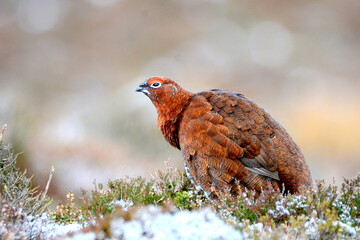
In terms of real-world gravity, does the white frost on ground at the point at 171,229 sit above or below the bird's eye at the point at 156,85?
below

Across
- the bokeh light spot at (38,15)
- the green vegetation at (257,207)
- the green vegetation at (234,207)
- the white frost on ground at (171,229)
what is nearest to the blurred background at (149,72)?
the bokeh light spot at (38,15)

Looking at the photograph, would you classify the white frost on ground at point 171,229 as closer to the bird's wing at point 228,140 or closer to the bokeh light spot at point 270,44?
the bird's wing at point 228,140

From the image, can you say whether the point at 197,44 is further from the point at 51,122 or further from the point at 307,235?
the point at 307,235

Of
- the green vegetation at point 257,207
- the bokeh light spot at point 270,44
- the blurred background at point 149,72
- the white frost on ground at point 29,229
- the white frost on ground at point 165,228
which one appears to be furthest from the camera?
the bokeh light spot at point 270,44

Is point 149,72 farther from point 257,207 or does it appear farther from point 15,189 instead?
point 257,207

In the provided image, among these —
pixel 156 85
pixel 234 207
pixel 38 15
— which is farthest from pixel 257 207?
pixel 38 15

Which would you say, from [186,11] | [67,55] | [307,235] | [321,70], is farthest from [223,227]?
[186,11]
